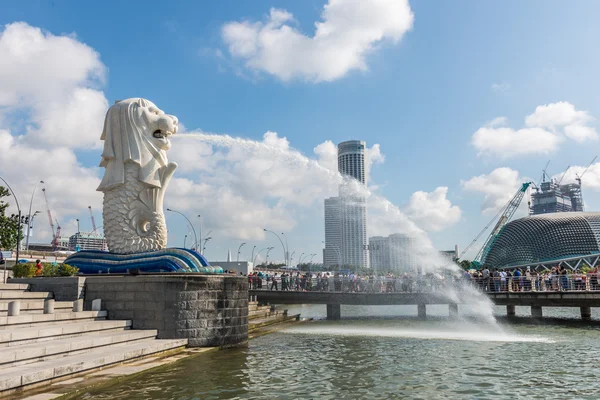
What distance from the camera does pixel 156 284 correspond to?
15.0 m

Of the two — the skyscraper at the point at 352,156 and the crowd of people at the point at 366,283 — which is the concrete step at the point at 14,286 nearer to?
the crowd of people at the point at 366,283

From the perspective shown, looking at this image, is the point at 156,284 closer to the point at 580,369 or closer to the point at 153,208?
the point at 153,208

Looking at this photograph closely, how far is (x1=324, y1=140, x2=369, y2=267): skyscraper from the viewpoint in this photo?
3098cm

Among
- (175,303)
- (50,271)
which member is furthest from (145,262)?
(50,271)

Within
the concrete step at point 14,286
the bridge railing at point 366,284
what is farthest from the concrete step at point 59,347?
the bridge railing at point 366,284

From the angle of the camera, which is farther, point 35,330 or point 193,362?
point 193,362

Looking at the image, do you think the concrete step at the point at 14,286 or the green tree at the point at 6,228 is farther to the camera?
the green tree at the point at 6,228

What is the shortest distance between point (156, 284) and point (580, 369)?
11904mm

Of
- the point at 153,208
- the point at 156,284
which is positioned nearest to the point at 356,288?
the point at 153,208

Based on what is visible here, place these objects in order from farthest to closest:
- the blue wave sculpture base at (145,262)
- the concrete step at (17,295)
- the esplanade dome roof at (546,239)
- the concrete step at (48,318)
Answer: the esplanade dome roof at (546,239)
the blue wave sculpture base at (145,262)
the concrete step at (17,295)
the concrete step at (48,318)

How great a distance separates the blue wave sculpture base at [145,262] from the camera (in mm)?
16984

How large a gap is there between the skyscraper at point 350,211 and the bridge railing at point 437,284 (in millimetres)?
5350

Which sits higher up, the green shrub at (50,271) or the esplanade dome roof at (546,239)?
the esplanade dome roof at (546,239)

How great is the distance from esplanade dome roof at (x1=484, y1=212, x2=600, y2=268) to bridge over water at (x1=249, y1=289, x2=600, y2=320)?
77493 millimetres
